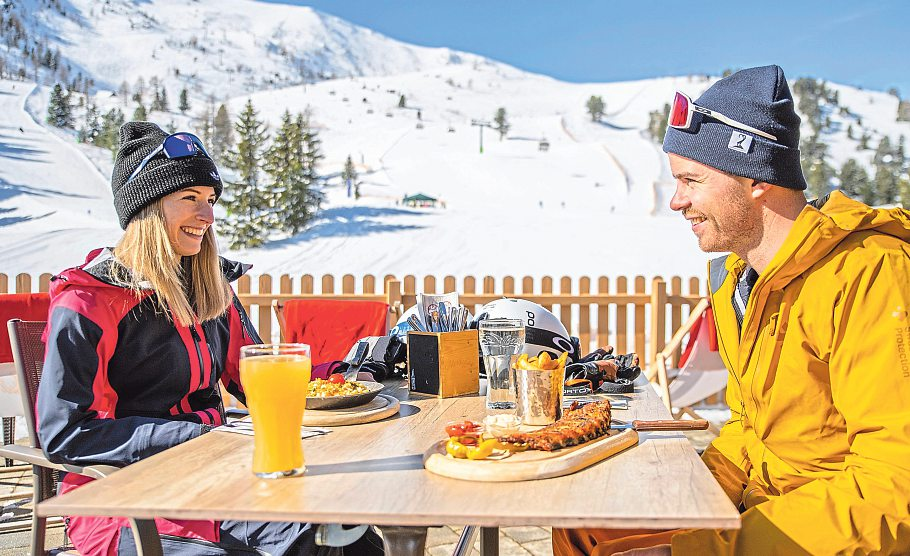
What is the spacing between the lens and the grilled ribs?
154 centimetres

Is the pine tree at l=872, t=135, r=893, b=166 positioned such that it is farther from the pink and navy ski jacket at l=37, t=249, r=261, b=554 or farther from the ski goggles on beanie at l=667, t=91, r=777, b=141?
the pink and navy ski jacket at l=37, t=249, r=261, b=554

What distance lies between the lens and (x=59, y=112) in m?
58.2

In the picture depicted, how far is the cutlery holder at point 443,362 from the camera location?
2.38 metres

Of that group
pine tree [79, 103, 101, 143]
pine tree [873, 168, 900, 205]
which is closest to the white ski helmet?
pine tree [79, 103, 101, 143]

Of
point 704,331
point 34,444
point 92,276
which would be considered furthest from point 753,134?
point 704,331

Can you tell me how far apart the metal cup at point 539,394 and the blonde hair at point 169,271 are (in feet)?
3.79

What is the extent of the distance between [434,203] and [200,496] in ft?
163

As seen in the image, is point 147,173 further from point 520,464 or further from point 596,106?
point 596,106

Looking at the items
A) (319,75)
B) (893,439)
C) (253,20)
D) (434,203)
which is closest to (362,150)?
(434,203)

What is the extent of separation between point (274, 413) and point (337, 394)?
2.03ft

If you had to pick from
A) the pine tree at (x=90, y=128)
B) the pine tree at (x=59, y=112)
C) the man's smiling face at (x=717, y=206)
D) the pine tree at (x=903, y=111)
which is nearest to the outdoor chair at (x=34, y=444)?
the man's smiling face at (x=717, y=206)

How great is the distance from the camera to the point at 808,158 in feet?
233

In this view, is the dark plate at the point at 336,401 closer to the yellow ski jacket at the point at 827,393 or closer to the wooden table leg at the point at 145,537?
the wooden table leg at the point at 145,537

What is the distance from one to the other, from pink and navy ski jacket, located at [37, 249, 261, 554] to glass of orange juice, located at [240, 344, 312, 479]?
588 millimetres
